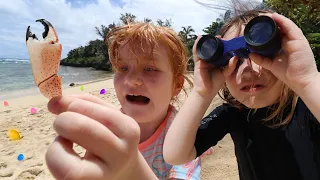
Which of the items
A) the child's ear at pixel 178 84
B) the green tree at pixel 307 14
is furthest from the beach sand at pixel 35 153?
the green tree at pixel 307 14

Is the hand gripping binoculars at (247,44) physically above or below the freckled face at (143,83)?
above

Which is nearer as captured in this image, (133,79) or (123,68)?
(133,79)

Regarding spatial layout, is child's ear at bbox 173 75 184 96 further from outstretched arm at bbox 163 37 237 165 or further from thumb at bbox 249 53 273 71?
thumb at bbox 249 53 273 71

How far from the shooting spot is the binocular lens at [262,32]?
1230 millimetres

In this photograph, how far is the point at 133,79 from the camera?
184cm

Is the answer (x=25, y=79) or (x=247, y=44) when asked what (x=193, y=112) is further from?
(x=25, y=79)

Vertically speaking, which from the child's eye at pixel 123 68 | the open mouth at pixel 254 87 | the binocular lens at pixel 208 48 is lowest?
the child's eye at pixel 123 68

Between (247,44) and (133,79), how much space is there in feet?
2.71

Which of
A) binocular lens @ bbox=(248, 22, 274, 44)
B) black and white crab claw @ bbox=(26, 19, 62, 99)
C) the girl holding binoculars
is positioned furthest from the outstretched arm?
black and white crab claw @ bbox=(26, 19, 62, 99)

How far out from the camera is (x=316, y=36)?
12.8 m

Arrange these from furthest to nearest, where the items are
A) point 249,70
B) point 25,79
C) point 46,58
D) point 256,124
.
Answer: point 25,79, point 256,124, point 249,70, point 46,58

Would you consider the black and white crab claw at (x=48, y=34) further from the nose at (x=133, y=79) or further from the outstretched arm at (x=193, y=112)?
the nose at (x=133, y=79)

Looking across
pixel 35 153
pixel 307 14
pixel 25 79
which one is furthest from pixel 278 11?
pixel 25 79

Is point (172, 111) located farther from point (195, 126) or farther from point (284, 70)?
point (284, 70)
